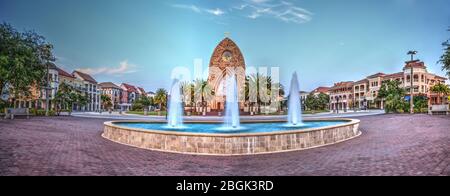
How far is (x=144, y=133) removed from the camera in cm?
1065

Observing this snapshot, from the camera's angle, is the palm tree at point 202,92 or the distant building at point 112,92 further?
the distant building at point 112,92

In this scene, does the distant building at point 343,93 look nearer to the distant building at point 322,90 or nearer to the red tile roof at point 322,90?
the distant building at point 322,90

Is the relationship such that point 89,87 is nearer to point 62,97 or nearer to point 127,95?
point 127,95

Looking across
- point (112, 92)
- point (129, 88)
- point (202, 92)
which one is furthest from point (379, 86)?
point (129, 88)

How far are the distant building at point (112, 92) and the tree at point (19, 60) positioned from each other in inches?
2985

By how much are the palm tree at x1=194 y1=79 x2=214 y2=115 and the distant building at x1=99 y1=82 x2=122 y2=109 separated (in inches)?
2419

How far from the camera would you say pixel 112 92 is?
10412 cm

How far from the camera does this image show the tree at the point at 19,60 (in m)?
25.0

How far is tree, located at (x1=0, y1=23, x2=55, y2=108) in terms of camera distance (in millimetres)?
24969

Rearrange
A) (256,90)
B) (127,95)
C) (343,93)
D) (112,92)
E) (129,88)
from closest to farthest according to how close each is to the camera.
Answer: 1. (256,90)
2. (343,93)
3. (112,92)
4. (127,95)
5. (129,88)

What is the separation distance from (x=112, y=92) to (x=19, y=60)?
82196mm

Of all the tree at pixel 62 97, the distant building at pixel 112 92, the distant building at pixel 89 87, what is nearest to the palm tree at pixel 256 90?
the tree at pixel 62 97
